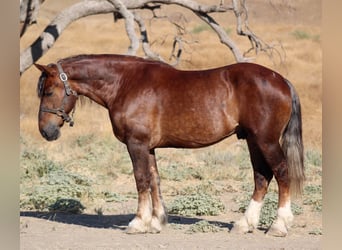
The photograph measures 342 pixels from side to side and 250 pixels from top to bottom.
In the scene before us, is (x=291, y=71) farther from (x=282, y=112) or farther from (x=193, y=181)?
(x=282, y=112)

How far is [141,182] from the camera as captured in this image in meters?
6.05

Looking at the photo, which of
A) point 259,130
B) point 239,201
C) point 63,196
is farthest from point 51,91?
point 239,201

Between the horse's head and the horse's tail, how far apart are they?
2052 mm

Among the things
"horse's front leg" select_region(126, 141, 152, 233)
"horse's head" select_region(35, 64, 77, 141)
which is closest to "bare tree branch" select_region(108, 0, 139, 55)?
"horse's head" select_region(35, 64, 77, 141)

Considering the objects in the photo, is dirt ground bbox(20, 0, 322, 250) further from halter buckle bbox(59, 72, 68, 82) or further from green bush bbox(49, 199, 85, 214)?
halter buckle bbox(59, 72, 68, 82)

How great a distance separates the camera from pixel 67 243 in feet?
18.9

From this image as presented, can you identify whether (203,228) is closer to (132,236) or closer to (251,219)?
(251,219)

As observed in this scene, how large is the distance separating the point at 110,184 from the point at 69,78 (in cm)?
389

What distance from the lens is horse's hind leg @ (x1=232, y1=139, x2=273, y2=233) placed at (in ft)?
19.8

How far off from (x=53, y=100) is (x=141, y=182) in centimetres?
113

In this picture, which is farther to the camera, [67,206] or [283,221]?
[67,206]

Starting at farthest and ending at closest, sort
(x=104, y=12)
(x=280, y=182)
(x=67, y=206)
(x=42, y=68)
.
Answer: (x=104, y=12), (x=67, y=206), (x=42, y=68), (x=280, y=182)

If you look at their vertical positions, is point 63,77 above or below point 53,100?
above

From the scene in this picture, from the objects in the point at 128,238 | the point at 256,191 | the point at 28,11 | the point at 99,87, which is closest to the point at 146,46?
the point at 28,11
